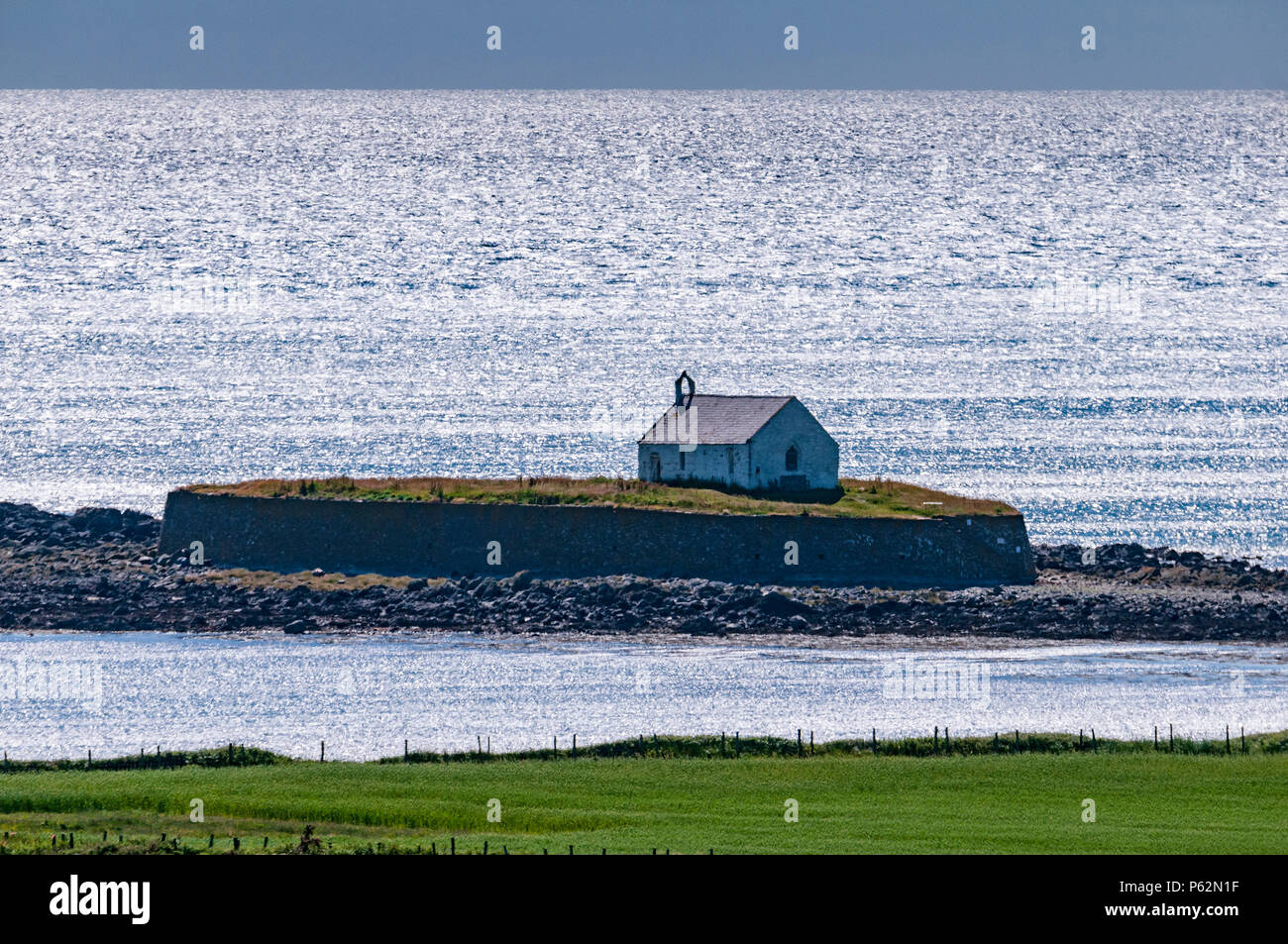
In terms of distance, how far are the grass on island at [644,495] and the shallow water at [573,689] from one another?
7.79 meters

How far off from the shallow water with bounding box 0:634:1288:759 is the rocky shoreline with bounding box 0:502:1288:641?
1.68 m

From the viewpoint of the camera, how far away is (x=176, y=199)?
199m

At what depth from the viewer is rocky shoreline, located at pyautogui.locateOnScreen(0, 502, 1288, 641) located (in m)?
63.8

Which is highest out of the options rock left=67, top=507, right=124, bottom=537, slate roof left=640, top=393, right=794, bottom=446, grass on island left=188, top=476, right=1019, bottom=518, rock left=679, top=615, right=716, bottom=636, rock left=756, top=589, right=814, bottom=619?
slate roof left=640, top=393, right=794, bottom=446

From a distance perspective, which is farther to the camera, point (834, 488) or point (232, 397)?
point (232, 397)

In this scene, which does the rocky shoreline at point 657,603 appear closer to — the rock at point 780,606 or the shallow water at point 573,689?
the rock at point 780,606

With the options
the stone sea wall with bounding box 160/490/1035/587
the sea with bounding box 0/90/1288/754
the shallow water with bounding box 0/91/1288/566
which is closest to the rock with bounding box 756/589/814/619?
the stone sea wall with bounding box 160/490/1035/587

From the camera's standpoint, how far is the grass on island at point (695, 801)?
1120 inches

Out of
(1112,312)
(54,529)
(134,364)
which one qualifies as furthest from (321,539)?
(1112,312)

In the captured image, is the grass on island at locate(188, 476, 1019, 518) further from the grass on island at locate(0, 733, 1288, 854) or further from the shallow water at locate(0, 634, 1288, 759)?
the grass on island at locate(0, 733, 1288, 854)

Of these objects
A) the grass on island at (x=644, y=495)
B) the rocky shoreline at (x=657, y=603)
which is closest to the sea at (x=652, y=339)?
the rocky shoreline at (x=657, y=603)
